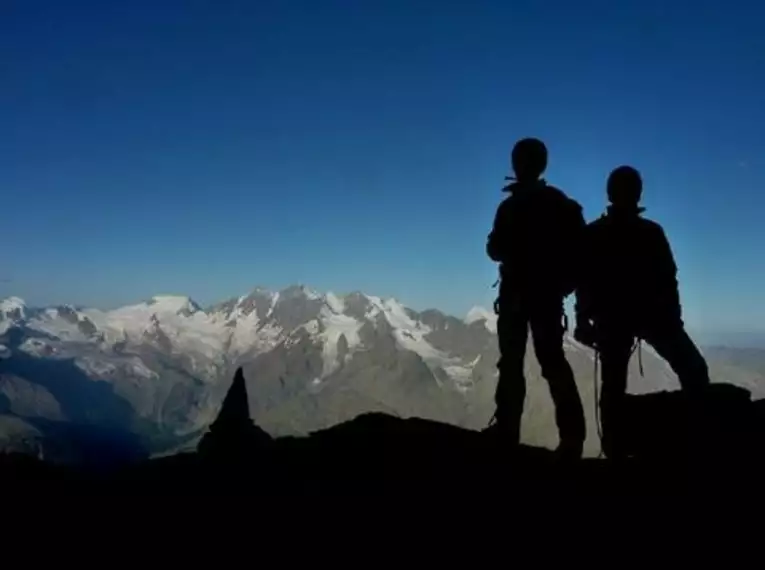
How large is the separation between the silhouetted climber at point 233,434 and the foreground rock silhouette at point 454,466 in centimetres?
Result: 11

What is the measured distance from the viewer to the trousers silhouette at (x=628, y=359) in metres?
14.5

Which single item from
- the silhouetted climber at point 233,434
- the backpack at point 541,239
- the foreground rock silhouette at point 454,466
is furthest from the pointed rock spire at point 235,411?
the backpack at point 541,239

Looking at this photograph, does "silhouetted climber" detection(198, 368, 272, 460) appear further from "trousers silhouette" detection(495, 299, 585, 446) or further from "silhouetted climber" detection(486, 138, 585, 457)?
"silhouetted climber" detection(486, 138, 585, 457)

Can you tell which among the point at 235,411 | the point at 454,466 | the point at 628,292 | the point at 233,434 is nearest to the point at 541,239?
the point at 628,292

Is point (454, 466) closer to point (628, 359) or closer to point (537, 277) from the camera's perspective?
point (537, 277)

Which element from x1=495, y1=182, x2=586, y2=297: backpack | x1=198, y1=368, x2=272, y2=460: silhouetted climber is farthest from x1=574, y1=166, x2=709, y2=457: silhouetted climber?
x1=198, y1=368, x2=272, y2=460: silhouetted climber

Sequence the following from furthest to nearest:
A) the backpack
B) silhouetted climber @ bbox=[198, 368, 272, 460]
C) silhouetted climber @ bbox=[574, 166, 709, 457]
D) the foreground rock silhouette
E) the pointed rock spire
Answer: the pointed rock spire, silhouetted climber @ bbox=[198, 368, 272, 460], silhouetted climber @ bbox=[574, 166, 709, 457], the backpack, the foreground rock silhouette

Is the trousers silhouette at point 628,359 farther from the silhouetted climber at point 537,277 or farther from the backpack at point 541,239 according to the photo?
the backpack at point 541,239

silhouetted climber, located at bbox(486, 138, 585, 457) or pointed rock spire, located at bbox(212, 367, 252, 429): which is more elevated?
silhouetted climber, located at bbox(486, 138, 585, 457)

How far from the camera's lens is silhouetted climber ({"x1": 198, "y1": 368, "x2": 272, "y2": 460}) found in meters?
14.9

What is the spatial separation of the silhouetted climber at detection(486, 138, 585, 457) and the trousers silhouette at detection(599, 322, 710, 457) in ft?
3.87

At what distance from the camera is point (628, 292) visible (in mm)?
14406

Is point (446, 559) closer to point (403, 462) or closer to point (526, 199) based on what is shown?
point (403, 462)

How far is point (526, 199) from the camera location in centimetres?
1373
